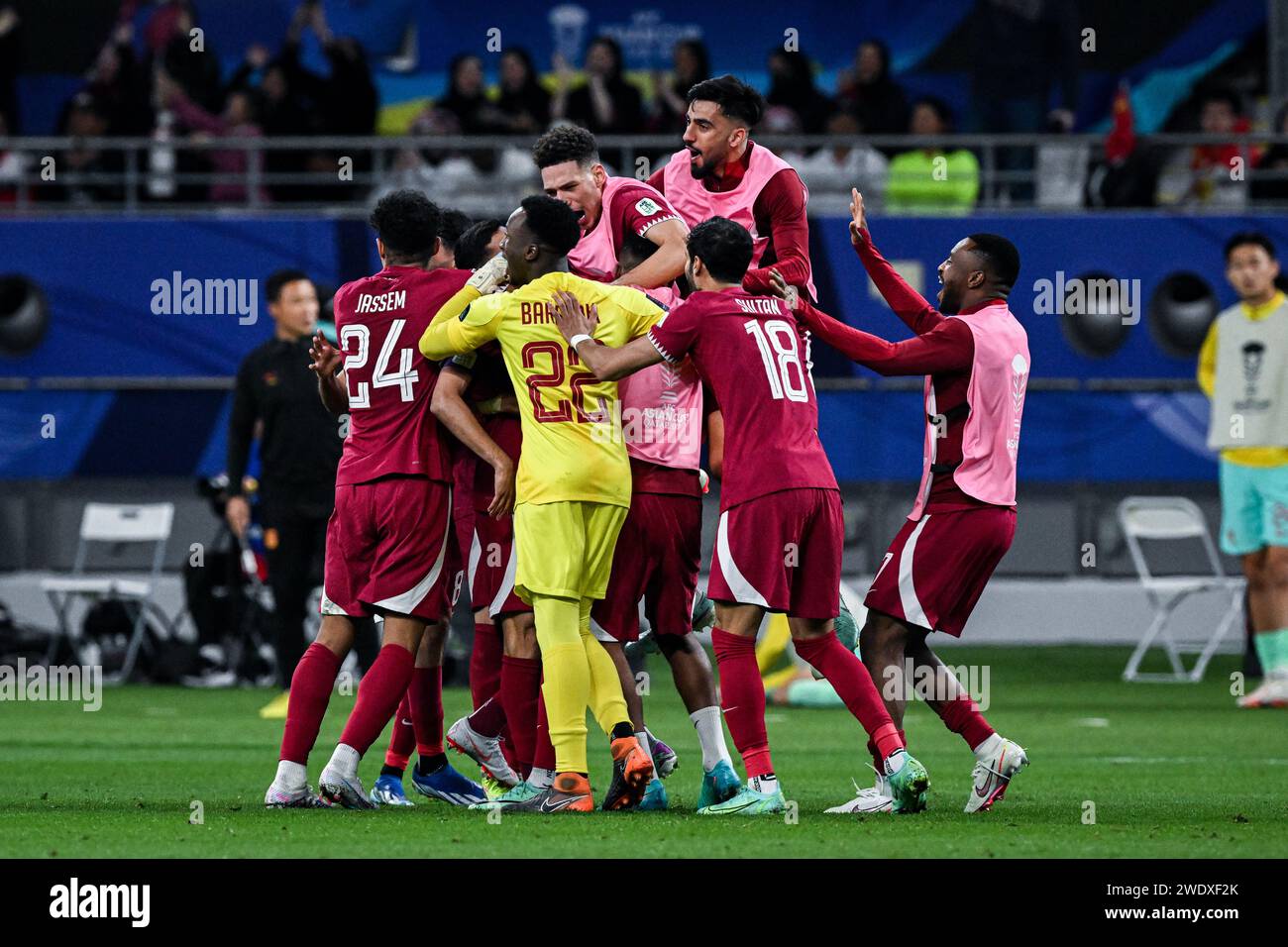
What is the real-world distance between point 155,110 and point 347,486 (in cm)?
1358

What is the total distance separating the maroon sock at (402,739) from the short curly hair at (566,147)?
90.4 inches

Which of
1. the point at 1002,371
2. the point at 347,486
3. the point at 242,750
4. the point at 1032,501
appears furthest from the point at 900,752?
the point at 1032,501

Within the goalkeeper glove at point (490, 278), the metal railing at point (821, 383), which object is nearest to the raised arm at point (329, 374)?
the goalkeeper glove at point (490, 278)

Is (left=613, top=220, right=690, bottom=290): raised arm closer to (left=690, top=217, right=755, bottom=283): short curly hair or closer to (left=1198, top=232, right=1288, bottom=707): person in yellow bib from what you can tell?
(left=690, top=217, right=755, bottom=283): short curly hair

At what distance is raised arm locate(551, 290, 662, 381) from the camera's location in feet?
25.3

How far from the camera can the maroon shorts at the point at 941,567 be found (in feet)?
26.5

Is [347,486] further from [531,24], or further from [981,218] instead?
[531,24]

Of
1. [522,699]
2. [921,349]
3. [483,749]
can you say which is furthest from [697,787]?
[921,349]

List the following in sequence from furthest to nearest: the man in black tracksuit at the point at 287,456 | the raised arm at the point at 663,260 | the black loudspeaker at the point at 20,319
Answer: the black loudspeaker at the point at 20,319
the man in black tracksuit at the point at 287,456
the raised arm at the point at 663,260

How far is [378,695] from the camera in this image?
307 inches

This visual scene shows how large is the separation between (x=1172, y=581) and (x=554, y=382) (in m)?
8.99

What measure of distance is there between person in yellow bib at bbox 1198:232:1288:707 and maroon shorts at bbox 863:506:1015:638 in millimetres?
5926

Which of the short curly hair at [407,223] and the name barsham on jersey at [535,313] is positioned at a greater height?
the short curly hair at [407,223]

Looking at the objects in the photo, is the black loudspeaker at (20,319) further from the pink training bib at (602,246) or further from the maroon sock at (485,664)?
the maroon sock at (485,664)
